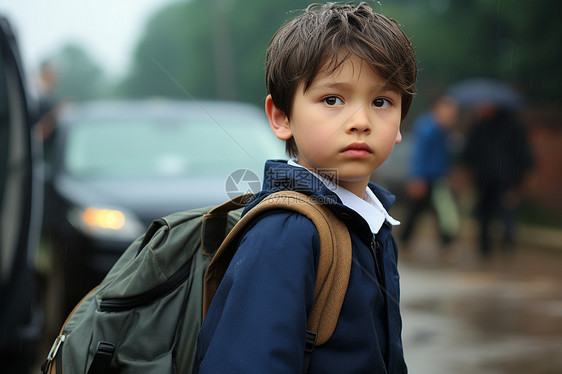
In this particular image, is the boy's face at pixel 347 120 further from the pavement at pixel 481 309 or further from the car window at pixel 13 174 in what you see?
the pavement at pixel 481 309

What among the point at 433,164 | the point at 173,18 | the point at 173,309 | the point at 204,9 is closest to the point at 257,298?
the point at 173,309

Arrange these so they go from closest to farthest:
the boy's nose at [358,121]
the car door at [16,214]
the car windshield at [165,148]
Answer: the boy's nose at [358,121] → the car door at [16,214] → the car windshield at [165,148]

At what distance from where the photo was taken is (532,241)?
1120 centimetres

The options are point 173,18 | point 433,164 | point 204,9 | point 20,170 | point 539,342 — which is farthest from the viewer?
point 173,18

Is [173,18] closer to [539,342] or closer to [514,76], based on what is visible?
[514,76]

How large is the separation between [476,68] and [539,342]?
11554 mm

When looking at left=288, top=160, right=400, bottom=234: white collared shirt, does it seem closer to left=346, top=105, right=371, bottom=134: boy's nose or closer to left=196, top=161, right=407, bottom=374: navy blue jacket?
left=196, top=161, right=407, bottom=374: navy blue jacket

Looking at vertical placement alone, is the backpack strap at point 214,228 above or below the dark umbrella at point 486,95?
below

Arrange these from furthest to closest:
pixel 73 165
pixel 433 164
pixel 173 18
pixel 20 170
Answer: pixel 173 18
pixel 433 164
pixel 73 165
pixel 20 170

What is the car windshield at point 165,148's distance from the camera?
5.77 meters

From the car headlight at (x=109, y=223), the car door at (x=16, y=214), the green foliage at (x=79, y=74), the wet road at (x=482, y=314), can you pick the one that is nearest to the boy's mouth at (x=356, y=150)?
the car door at (x=16, y=214)

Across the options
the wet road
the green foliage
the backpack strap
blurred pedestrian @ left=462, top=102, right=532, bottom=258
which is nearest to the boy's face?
the backpack strap

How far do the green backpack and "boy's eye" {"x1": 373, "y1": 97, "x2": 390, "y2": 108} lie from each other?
273 mm

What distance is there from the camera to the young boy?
4.64 ft
